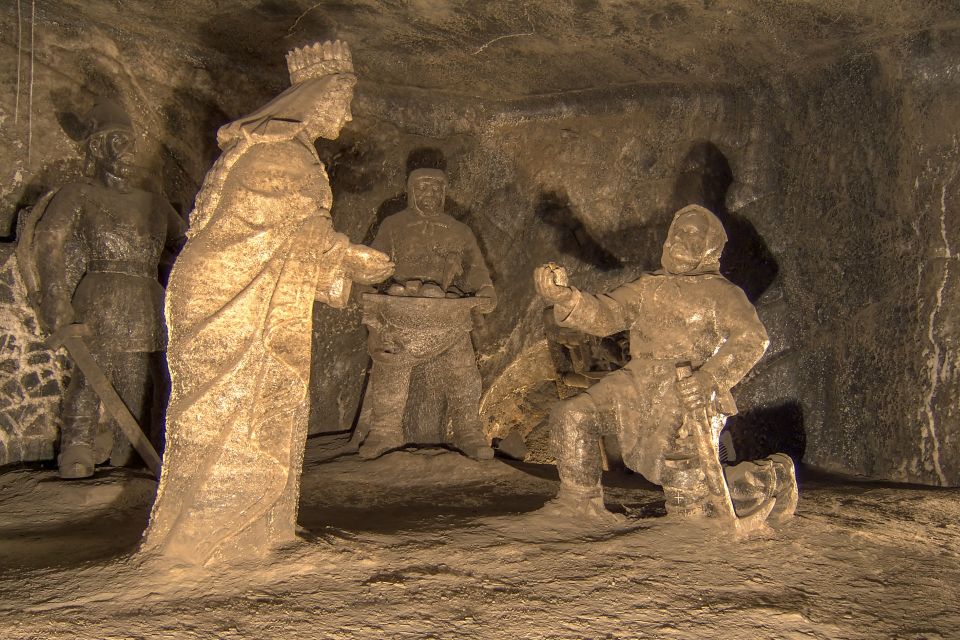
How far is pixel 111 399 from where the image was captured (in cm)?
491

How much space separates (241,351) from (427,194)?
3.15 meters

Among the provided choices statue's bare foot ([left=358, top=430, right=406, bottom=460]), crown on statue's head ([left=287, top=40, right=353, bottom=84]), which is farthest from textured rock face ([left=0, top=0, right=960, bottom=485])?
crown on statue's head ([left=287, top=40, right=353, bottom=84])

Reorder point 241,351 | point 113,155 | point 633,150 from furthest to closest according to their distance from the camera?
1. point 633,150
2. point 113,155
3. point 241,351

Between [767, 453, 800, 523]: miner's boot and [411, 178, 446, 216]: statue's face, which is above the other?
[411, 178, 446, 216]: statue's face

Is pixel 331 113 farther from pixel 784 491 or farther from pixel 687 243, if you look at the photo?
pixel 784 491

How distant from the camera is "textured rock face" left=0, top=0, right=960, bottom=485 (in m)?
5.16

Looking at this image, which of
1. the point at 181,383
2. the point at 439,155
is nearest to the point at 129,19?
the point at 439,155

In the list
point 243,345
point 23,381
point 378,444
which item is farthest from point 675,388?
point 23,381

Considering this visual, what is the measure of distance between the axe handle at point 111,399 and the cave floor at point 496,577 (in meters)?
0.47

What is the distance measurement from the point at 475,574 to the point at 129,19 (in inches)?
188

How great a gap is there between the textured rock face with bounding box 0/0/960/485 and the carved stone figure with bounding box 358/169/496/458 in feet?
3.36

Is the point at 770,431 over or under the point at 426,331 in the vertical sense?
under

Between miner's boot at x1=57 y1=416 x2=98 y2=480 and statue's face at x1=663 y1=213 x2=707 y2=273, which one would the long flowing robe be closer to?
statue's face at x1=663 y1=213 x2=707 y2=273

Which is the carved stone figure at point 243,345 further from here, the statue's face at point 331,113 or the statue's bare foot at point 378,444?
the statue's bare foot at point 378,444
